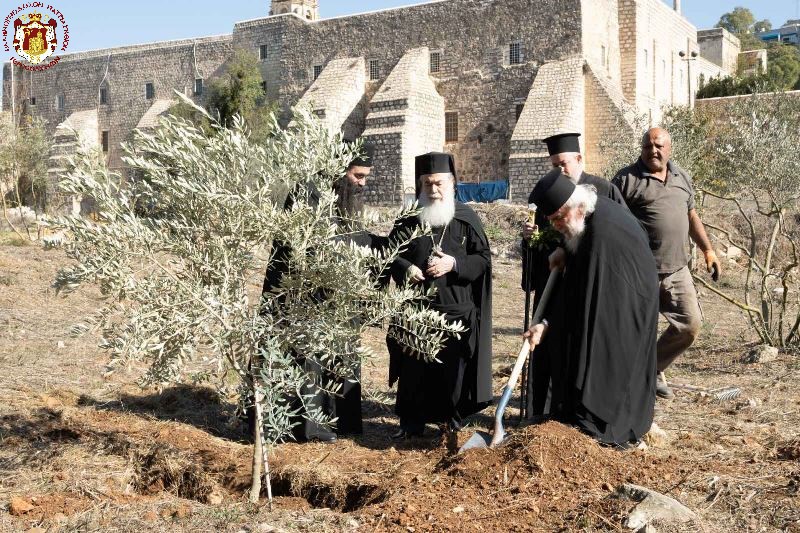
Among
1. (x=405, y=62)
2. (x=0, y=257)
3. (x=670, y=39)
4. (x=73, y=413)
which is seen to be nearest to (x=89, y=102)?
(x=405, y=62)

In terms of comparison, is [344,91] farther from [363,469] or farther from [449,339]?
[363,469]

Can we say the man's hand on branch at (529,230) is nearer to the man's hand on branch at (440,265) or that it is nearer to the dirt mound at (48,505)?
the man's hand on branch at (440,265)

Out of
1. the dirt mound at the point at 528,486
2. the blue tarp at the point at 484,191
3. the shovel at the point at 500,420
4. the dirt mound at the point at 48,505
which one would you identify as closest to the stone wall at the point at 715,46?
the blue tarp at the point at 484,191

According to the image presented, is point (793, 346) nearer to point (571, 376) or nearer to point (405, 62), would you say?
point (571, 376)

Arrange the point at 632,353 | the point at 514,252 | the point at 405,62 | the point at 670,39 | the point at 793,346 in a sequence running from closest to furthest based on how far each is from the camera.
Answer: the point at 632,353 → the point at 793,346 → the point at 514,252 → the point at 405,62 → the point at 670,39

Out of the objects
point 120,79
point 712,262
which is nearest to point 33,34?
point 120,79

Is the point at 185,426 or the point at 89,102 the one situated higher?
the point at 89,102

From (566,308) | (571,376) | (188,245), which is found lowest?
(571,376)

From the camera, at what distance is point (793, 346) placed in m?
7.62

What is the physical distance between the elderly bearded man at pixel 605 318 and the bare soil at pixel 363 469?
0.29m

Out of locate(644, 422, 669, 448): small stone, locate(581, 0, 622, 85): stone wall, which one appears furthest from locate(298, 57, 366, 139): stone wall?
locate(644, 422, 669, 448): small stone

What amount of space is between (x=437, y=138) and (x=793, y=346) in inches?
964

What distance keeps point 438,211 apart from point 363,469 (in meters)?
1.83

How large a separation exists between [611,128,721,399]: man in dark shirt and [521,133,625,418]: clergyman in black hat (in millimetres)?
571
